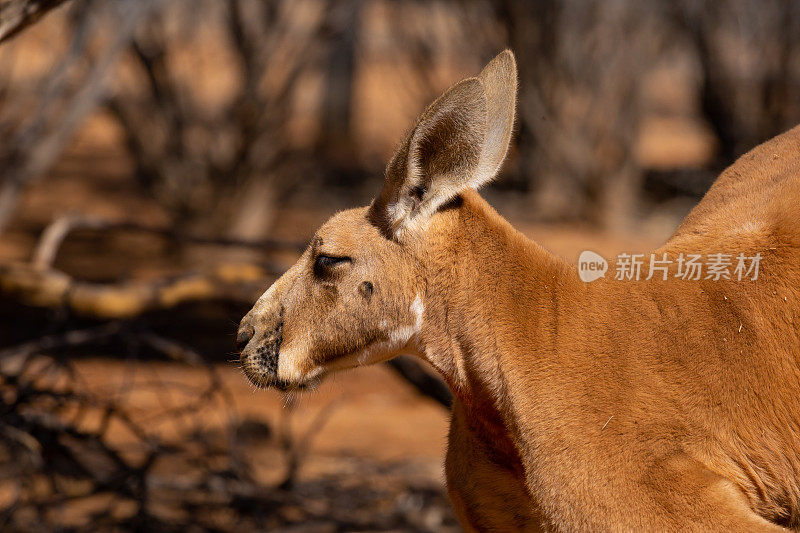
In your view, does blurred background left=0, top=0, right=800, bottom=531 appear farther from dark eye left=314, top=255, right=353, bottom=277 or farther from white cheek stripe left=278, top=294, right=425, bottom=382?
dark eye left=314, top=255, right=353, bottom=277

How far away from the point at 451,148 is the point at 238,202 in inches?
293

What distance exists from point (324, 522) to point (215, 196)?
573 centimetres

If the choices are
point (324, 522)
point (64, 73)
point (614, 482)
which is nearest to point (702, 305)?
point (614, 482)

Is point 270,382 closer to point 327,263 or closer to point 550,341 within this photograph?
point 327,263

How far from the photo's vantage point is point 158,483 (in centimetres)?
542

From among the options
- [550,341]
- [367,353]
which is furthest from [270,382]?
[550,341]

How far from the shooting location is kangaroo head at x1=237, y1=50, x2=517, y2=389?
2.96 meters

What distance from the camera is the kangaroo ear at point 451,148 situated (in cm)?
286

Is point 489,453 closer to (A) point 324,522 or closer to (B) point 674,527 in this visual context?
(B) point 674,527

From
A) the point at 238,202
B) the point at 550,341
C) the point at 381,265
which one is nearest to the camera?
the point at 550,341

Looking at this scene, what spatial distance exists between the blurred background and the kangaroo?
882mm

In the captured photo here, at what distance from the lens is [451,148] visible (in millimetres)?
2932

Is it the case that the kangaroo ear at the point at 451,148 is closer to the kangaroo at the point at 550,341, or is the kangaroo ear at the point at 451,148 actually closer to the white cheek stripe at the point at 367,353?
the kangaroo at the point at 550,341

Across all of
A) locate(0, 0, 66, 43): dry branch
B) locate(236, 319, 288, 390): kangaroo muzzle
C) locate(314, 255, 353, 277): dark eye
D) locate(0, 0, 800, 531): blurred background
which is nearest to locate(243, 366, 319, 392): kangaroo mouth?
locate(236, 319, 288, 390): kangaroo muzzle
